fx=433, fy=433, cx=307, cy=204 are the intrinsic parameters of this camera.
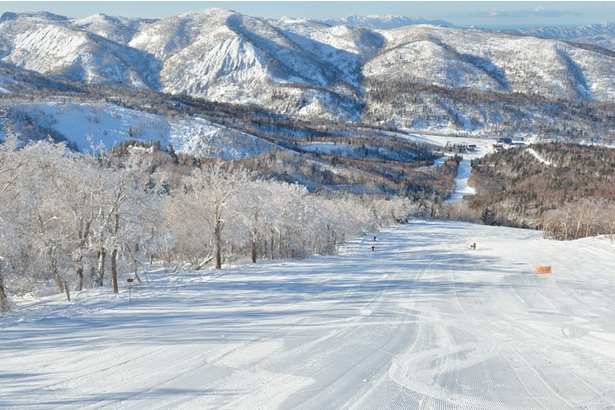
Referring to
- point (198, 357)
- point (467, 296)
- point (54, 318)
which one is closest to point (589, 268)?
point (467, 296)

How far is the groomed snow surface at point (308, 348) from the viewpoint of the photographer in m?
10.6

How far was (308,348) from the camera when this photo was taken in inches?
557

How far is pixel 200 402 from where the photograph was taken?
10086 mm

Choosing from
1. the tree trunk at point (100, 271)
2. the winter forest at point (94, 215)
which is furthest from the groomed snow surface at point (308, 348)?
the winter forest at point (94, 215)

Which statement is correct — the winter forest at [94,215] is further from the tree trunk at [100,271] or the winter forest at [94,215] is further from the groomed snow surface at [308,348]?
the groomed snow surface at [308,348]

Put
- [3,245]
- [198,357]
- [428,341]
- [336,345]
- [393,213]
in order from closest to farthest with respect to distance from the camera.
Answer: [198,357], [336,345], [428,341], [3,245], [393,213]

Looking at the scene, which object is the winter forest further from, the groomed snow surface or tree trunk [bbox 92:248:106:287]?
the groomed snow surface

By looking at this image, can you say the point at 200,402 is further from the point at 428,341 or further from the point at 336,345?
the point at 428,341

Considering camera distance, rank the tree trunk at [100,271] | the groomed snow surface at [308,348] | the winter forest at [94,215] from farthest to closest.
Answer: the tree trunk at [100,271]
the winter forest at [94,215]
the groomed snow surface at [308,348]

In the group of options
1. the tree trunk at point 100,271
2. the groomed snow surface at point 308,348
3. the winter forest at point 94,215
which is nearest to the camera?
the groomed snow surface at point 308,348

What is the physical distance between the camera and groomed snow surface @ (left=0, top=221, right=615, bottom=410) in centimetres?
1056

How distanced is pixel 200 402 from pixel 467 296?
1914 cm

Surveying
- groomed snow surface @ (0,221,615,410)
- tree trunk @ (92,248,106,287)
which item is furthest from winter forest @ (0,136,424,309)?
groomed snow surface @ (0,221,615,410)

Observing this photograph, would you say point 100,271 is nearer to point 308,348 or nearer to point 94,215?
point 94,215
